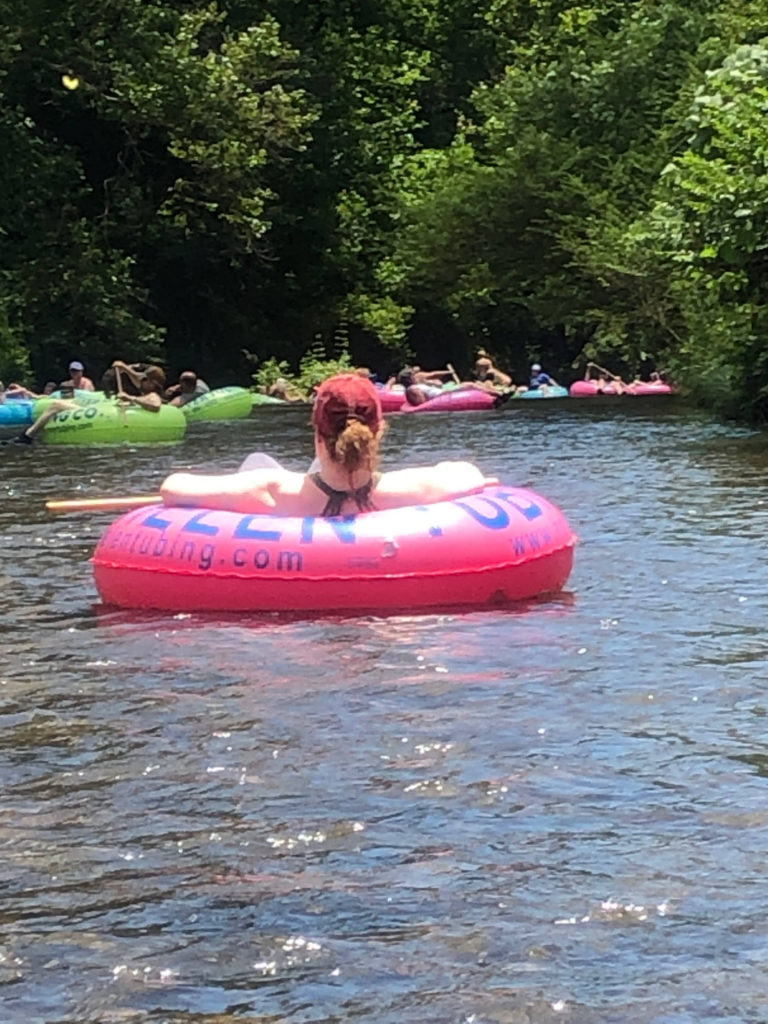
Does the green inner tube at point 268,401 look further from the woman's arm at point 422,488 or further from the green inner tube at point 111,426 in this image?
the woman's arm at point 422,488

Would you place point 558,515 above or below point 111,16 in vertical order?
below

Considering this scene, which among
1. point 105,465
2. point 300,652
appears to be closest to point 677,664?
point 300,652

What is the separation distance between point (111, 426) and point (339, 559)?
462 inches

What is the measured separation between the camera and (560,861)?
14.0 feet

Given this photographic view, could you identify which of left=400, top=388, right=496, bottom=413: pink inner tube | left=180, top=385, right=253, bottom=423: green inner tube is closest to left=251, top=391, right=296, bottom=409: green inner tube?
left=400, top=388, right=496, bottom=413: pink inner tube

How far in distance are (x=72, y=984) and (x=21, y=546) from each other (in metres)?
6.82

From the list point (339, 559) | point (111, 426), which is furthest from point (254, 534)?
point (111, 426)

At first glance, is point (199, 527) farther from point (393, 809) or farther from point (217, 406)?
point (217, 406)

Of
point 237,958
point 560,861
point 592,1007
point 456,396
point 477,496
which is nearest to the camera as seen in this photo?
point 592,1007

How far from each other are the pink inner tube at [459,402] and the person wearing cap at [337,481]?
56.3 ft

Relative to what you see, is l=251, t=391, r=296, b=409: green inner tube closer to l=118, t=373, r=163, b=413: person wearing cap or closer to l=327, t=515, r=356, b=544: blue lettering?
l=118, t=373, r=163, b=413: person wearing cap

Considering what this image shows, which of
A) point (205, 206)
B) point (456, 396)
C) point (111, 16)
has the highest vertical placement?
point (111, 16)

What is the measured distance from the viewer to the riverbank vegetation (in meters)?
29.6

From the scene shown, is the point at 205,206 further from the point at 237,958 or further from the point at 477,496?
the point at 237,958
